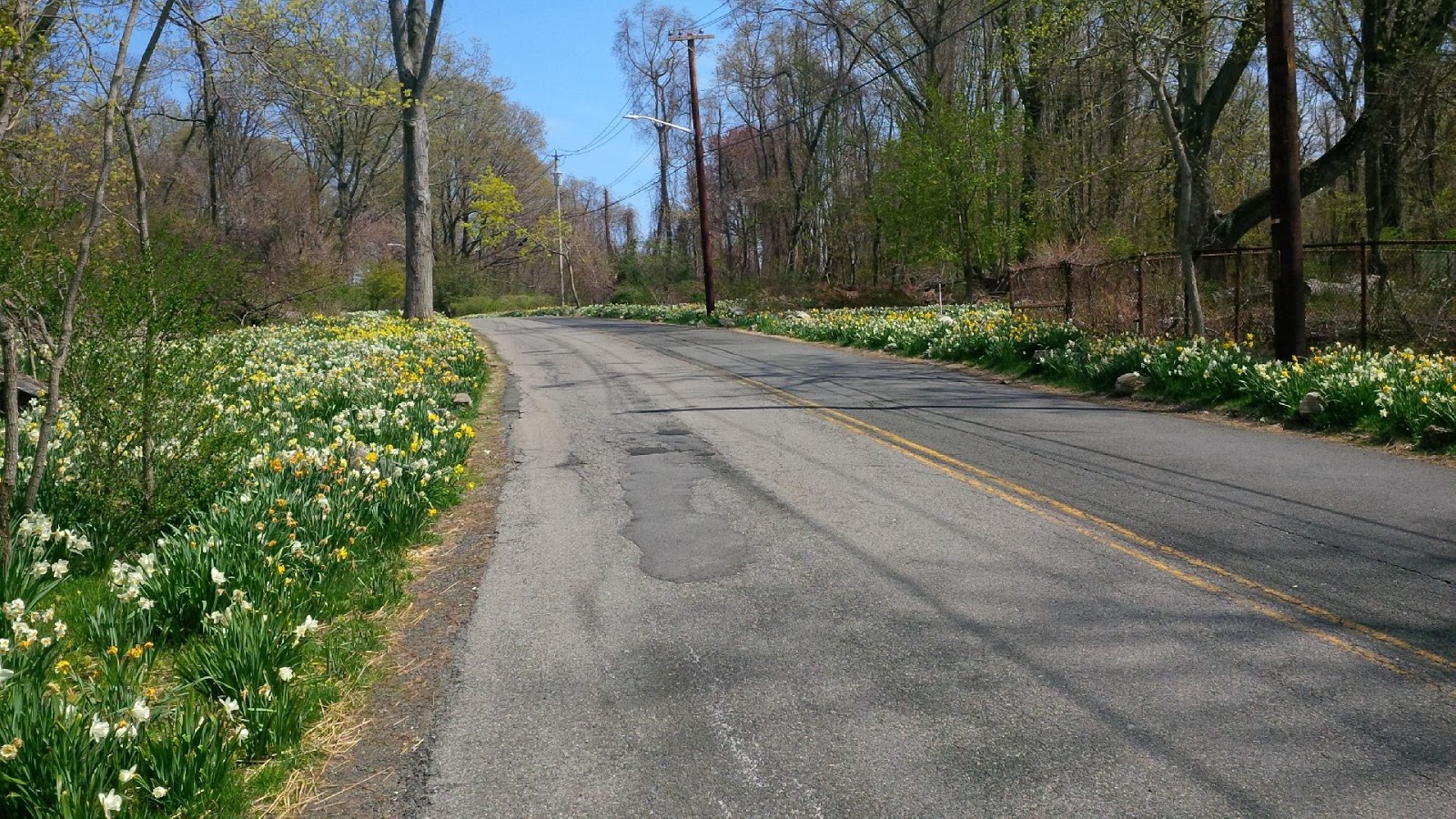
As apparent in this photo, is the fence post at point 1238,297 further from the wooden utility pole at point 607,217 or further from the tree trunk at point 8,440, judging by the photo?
the wooden utility pole at point 607,217

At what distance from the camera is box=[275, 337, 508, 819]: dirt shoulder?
3.61m

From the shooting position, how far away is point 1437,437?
8.67 metres

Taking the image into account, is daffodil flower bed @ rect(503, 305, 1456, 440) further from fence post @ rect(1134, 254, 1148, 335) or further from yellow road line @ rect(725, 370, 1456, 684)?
yellow road line @ rect(725, 370, 1456, 684)

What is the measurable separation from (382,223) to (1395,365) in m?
60.4

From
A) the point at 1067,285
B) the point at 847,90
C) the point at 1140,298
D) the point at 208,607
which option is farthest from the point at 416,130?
the point at 847,90

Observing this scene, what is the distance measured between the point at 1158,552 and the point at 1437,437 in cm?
469

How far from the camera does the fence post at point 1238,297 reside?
A: 14.5 m

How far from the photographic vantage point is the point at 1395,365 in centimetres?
1070

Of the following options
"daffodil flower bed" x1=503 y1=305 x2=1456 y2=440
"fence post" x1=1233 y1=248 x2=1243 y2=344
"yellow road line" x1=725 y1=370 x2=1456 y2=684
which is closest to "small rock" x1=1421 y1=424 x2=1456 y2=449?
"daffodil flower bed" x1=503 y1=305 x2=1456 y2=440

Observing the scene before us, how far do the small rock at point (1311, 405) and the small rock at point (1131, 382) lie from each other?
2781 millimetres

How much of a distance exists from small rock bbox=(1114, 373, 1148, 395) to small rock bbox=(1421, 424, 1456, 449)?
4.33 meters

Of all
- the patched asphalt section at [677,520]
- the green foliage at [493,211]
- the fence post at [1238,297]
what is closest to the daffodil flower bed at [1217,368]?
the fence post at [1238,297]

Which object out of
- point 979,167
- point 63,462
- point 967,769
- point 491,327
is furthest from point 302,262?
point 967,769

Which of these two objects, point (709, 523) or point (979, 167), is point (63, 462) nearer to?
point (709, 523)
